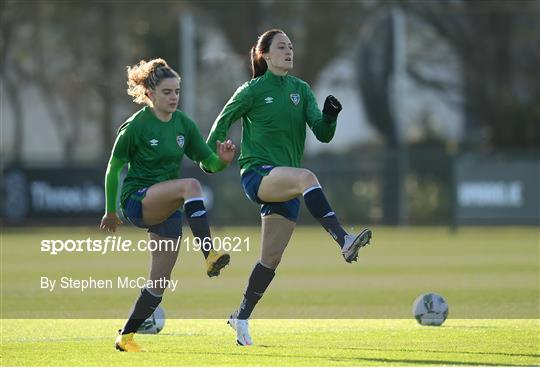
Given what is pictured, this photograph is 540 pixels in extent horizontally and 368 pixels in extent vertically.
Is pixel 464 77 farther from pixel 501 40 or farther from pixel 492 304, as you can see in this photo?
pixel 492 304

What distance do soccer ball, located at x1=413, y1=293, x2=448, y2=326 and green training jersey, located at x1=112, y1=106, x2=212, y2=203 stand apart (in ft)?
9.53

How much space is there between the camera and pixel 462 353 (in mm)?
9102

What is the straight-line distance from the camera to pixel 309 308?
532 inches

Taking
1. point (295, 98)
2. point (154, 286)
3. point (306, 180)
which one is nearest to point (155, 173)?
point (154, 286)

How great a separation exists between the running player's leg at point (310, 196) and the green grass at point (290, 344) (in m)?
0.80

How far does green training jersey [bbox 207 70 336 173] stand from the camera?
9.63 m

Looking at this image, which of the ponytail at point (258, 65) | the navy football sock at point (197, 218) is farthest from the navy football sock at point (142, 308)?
the ponytail at point (258, 65)

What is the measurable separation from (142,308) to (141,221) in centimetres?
62

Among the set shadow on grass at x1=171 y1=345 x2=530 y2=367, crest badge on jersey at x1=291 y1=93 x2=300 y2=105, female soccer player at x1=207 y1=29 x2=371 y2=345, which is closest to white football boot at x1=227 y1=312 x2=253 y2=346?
female soccer player at x1=207 y1=29 x2=371 y2=345

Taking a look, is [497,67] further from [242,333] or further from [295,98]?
[242,333]

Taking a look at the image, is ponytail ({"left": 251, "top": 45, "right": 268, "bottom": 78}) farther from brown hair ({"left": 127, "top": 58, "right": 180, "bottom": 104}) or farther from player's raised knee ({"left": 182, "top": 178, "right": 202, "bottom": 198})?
player's raised knee ({"left": 182, "top": 178, "right": 202, "bottom": 198})

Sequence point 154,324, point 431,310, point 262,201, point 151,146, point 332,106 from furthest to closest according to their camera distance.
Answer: point 431,310, point 154,324, point 262,201, point 332,106, point 151,146

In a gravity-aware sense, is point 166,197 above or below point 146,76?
below

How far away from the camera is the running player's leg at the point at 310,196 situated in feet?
29.1
